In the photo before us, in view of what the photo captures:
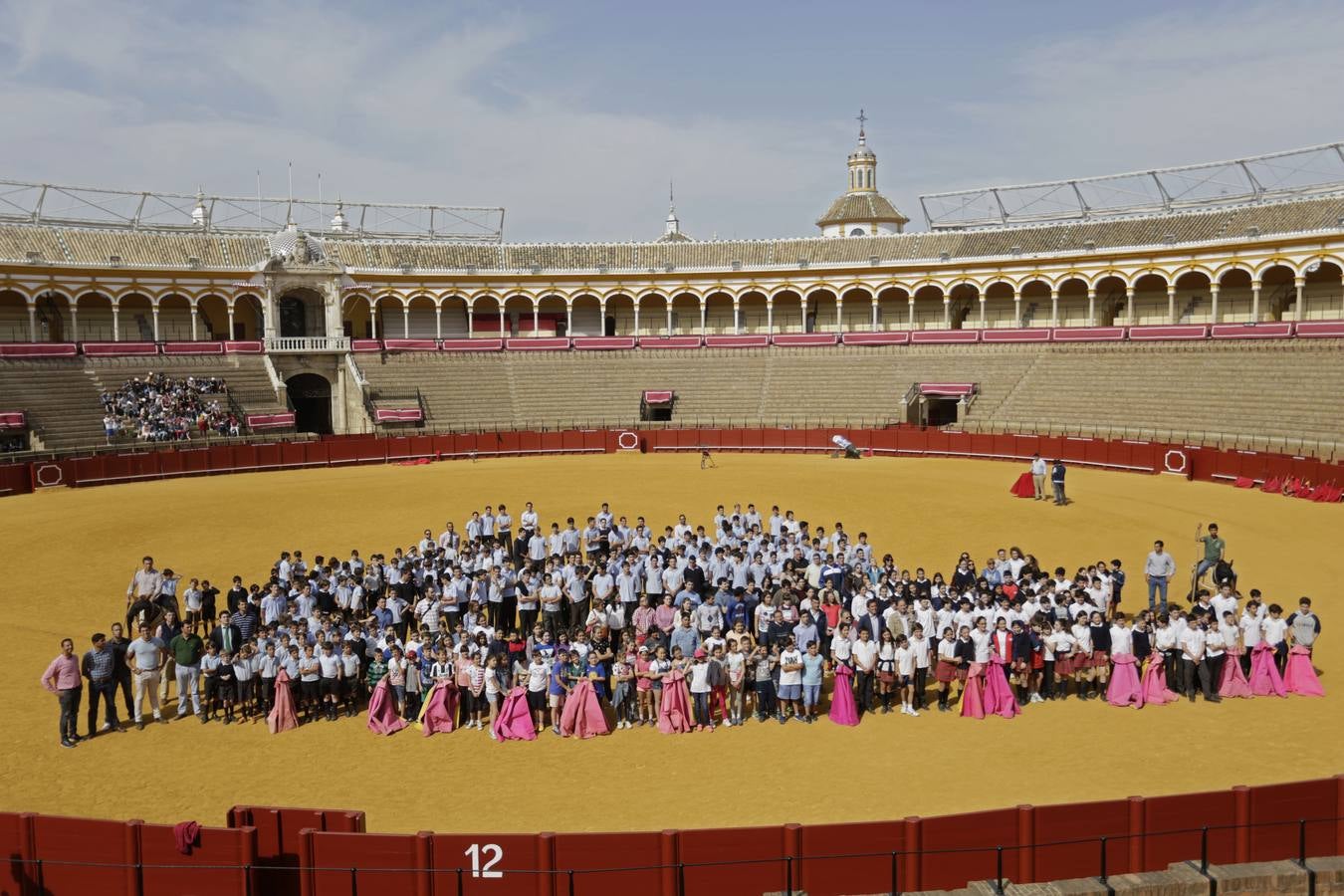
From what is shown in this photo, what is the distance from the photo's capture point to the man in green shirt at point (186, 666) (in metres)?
13.3

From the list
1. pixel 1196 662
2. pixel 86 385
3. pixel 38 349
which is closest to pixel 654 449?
pixel 86 385

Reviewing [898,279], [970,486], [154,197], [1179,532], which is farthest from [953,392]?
[154,197]

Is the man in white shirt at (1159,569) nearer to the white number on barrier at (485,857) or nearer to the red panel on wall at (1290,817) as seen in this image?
the red panel on wall at (1290,817)

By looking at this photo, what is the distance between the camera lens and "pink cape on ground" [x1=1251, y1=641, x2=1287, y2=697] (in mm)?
13469

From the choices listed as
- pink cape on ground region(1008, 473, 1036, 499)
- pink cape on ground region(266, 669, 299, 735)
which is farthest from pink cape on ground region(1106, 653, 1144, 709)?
pink cape on ground region(1008, 473, 1036, 499)

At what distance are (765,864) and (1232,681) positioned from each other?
8384 millimetres

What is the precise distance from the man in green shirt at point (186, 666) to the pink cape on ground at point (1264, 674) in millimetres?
14312

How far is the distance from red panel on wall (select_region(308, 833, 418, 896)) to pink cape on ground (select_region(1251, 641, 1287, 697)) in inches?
445

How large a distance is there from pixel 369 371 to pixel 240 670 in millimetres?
37387

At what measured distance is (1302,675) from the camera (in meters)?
13.5

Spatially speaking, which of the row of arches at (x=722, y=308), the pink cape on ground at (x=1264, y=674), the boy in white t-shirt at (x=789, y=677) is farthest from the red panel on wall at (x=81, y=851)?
the row of arches at (x=722, y=308)

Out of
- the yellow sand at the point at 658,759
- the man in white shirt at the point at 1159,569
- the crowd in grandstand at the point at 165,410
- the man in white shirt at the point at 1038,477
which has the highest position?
the crowd in grandstand at the point at 165,410

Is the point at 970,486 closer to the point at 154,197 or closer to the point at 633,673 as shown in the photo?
the point at 633,673

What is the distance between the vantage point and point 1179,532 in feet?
80.0
